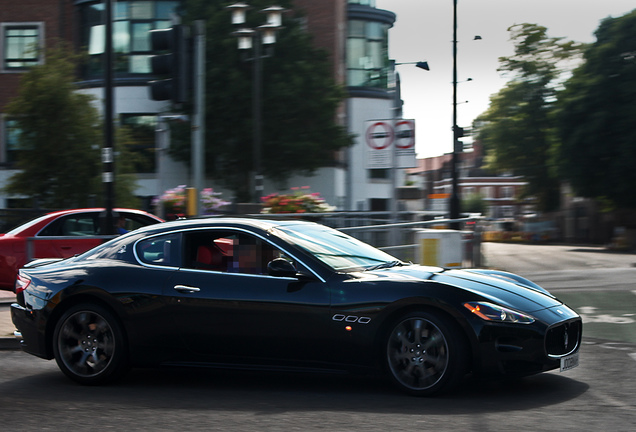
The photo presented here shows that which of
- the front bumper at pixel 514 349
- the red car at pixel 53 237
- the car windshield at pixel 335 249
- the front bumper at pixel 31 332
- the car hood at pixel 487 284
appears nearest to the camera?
the front bumper at pixel 514 349

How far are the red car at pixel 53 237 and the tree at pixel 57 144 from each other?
11918mm

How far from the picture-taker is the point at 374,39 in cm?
3984

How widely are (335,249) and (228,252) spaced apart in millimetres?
841

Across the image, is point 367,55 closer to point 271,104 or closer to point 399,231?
point 271,104

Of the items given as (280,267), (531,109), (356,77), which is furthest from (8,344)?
(531,109)

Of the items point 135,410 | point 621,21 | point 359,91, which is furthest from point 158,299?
point 621,21

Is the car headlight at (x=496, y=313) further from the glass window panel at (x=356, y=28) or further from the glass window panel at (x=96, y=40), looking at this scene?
the glass window panel at (x=356, y=28)

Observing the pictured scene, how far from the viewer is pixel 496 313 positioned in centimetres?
588

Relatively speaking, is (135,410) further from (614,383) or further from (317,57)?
(317,57)

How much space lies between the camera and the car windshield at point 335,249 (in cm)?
646

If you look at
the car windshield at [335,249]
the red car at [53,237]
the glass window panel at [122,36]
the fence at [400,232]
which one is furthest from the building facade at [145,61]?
the car windshield at [335,249]

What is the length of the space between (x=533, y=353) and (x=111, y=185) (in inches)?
336

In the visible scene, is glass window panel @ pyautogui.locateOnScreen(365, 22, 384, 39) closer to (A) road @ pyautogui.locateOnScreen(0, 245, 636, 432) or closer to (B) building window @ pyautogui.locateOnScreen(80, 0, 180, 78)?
(B) building window @ pyautogui.locateOnScreen(80, 0, 180, 78)

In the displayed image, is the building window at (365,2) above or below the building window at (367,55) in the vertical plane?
above
